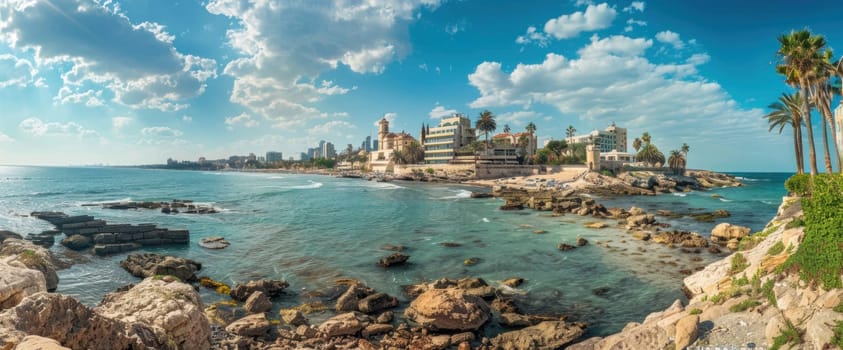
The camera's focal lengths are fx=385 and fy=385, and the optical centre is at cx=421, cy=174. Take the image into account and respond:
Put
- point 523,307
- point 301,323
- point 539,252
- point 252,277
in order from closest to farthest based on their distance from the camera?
point 301,323
point 523,307
point 252,277
point 539,252

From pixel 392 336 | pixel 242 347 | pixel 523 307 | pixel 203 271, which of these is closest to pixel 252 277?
pixel 203 271

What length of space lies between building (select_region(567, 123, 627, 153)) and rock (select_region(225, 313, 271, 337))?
6335 inches

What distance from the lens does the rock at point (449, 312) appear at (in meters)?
13.3

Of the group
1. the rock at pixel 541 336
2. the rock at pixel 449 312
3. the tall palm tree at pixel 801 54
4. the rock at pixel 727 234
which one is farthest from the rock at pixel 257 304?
the tall palm tree at pixel 801 54

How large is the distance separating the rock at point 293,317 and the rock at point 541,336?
697cm

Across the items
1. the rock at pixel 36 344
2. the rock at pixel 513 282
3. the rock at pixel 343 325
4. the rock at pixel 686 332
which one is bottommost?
the rock at pixel 513 282

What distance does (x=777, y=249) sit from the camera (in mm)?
13414

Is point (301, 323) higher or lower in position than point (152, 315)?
lower

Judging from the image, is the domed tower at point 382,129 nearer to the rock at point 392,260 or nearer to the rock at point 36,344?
the rock at point 392,260

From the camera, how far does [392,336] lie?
12992mm

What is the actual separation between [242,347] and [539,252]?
62.5 ft

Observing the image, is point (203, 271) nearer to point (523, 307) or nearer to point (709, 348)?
point (523, 307)

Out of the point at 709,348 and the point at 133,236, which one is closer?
the point at 709,348

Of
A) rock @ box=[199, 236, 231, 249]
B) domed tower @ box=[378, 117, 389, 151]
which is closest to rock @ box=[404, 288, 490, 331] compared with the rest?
rock @ box=[199, 236, 231, 249]
